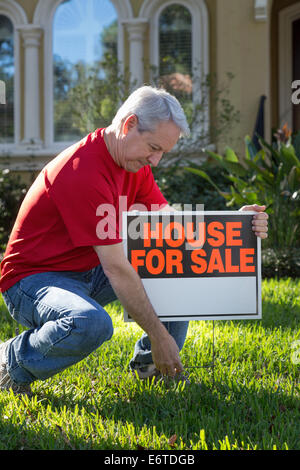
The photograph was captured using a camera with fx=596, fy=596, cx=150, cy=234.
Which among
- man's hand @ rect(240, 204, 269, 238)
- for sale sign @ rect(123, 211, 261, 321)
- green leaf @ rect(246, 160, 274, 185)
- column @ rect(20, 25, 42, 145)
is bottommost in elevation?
for sale sign @ rect(123, 211, 261, 321)

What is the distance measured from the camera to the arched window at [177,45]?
30.8 feet

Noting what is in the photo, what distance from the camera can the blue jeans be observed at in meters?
2.62

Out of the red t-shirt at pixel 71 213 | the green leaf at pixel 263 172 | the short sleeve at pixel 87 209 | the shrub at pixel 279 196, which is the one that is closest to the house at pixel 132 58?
the shrub at pixel 279 196

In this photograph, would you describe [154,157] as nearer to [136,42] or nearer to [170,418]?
[170,418]

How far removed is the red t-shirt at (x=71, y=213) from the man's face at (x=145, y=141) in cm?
13

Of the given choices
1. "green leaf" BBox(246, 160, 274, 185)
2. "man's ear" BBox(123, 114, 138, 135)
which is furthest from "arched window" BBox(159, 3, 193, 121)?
"man's ear" BBox(123, 114, 138, 135)

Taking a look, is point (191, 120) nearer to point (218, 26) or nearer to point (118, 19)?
point (218, 26)

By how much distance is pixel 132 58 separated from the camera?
31.3ft

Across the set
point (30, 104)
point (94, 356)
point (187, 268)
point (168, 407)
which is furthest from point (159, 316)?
point (30, 104)

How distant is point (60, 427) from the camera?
2.42 metres

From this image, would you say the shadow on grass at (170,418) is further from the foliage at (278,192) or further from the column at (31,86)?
the column at (31,86)

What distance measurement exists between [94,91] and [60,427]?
7.02 metres

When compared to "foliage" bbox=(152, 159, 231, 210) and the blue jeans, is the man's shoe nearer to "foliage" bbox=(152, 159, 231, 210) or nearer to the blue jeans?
the blue jeans

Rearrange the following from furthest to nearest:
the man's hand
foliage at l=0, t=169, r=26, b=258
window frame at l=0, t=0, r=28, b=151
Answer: window frame at l=0, t=0, r=28, b=151
foliage at l=0, t=169, r=26, b=258
the man's hand
